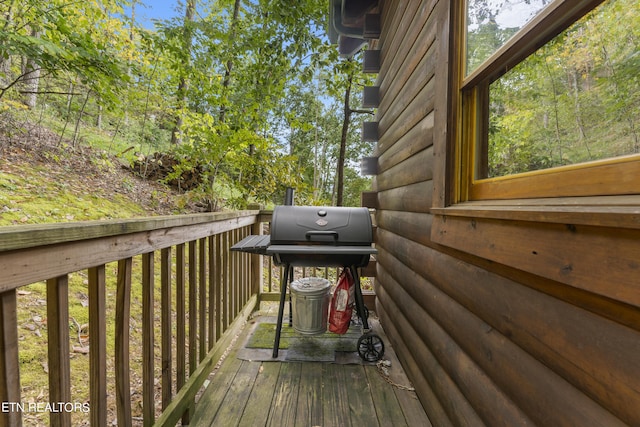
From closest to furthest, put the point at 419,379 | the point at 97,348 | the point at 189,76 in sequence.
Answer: the point at 97,348 → the point at 419,379 → the point at 189,76

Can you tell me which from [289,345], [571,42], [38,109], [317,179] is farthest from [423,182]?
[317,179]

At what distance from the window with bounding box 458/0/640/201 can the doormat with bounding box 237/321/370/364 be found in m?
1.65

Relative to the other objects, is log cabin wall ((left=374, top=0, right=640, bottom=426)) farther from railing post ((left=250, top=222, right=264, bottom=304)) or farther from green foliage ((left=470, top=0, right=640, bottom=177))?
railing post ((left=250, top=222, right=264, bottom=304))

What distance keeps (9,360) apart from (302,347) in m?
1.99

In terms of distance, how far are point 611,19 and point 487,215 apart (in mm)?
576

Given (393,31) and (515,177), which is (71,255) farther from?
(393,31)

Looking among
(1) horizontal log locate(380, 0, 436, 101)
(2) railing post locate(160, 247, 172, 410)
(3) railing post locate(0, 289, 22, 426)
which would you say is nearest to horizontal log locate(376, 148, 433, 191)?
(1) horizontal log locate(380, 0, 436, 101)

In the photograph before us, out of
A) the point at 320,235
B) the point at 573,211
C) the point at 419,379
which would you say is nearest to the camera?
the point at 573,211

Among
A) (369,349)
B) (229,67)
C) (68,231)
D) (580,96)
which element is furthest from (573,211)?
(229,67)

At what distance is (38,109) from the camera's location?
25.2ft

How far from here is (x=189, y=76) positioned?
16.9ft

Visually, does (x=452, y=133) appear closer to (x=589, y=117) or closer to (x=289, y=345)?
(x=589, y=117)

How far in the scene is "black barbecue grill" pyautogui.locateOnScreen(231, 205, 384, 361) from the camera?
85.3 inches

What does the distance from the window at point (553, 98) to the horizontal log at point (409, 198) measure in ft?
1.38
